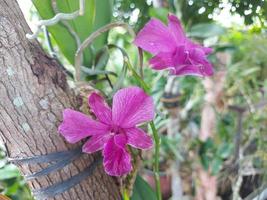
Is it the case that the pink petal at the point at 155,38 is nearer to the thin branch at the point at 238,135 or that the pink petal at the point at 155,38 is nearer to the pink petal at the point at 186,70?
the pink petal at the point at 186,70

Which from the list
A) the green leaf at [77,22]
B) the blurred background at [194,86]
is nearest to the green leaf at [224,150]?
the blurred background at [194,86]

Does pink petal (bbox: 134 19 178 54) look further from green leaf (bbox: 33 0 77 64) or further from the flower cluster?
green leaf (bbox: 33 0 77 64)

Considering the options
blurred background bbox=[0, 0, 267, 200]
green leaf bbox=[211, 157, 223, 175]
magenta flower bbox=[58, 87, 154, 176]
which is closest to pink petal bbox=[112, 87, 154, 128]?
magenta flower bbox=[58, 87, 154, 176]

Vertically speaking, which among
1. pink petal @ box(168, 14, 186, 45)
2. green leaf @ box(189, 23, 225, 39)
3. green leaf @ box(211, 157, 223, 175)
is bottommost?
green leaf @ box(211, 157, 223, 175)

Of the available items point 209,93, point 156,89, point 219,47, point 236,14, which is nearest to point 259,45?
point 219,47

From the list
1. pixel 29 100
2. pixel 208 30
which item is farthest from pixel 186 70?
pixel 208 30

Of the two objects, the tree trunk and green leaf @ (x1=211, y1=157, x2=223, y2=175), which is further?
green leaf @ (x1=211, y1=157, x2=223, y2=175)

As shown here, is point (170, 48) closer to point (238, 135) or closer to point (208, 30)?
point (208, 30)
